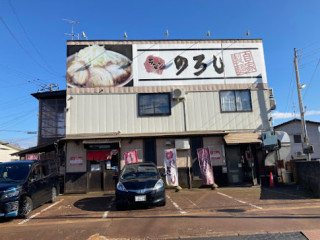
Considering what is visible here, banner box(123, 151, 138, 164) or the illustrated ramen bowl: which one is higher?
the illustrated ramen bowl

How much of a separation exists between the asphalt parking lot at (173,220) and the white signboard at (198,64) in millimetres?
7962

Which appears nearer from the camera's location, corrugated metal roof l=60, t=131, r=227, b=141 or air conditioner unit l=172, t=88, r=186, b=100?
corrugated metal roof l=60, t=131, r=227, b=141

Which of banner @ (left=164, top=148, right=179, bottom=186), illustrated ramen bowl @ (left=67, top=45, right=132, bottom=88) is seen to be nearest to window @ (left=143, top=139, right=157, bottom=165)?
banner @ (left=164, top=148, right=179, bottom=186)

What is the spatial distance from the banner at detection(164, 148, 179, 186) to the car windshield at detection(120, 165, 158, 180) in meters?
3.21

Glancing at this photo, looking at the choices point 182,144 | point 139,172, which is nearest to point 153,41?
point 182,144

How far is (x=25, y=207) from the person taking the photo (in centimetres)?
733

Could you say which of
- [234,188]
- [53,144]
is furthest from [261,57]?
[53,144]

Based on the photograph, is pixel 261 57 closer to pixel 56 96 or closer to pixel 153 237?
pixel 153 237

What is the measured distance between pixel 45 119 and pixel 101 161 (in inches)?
381

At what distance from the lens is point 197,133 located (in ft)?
43.5

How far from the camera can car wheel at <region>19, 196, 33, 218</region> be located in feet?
23.6

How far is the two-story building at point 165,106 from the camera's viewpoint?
43.4 ft

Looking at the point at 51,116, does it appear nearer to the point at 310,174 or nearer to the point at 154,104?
the point at 154,104

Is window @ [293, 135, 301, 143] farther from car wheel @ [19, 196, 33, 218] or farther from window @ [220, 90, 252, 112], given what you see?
car wheel @ [19, 196, 33, 218]
